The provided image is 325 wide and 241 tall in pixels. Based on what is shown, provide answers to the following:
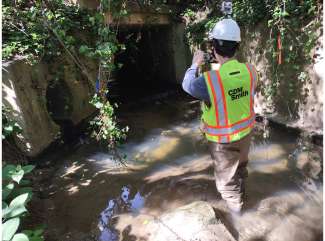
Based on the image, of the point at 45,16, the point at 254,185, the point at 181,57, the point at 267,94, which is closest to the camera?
the point at 254,185

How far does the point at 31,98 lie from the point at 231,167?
3434 millimetres

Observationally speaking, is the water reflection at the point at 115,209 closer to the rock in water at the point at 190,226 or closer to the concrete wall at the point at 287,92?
the rock in water at the point at 190,226

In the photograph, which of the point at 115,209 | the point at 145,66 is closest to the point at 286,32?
the point at 115,209

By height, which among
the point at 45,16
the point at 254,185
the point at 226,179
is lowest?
the point at 254,185

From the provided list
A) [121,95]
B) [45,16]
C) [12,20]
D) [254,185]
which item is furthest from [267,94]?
[121,95]

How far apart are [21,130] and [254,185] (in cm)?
334

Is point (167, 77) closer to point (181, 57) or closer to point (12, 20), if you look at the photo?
point (181, 57)

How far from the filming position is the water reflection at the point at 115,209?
3.46 meters

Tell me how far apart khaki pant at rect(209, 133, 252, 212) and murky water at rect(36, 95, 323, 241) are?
9.3 inches

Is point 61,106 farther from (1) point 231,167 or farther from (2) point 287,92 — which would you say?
(2) point 287,92

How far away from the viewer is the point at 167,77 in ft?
35.6

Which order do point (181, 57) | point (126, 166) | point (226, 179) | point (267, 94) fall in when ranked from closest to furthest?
point (226, 179)
point (126, 166)
point (267, 94)
point (181, 57)

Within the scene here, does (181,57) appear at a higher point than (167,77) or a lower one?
higher

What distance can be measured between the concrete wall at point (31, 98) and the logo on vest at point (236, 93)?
3.27 metres
